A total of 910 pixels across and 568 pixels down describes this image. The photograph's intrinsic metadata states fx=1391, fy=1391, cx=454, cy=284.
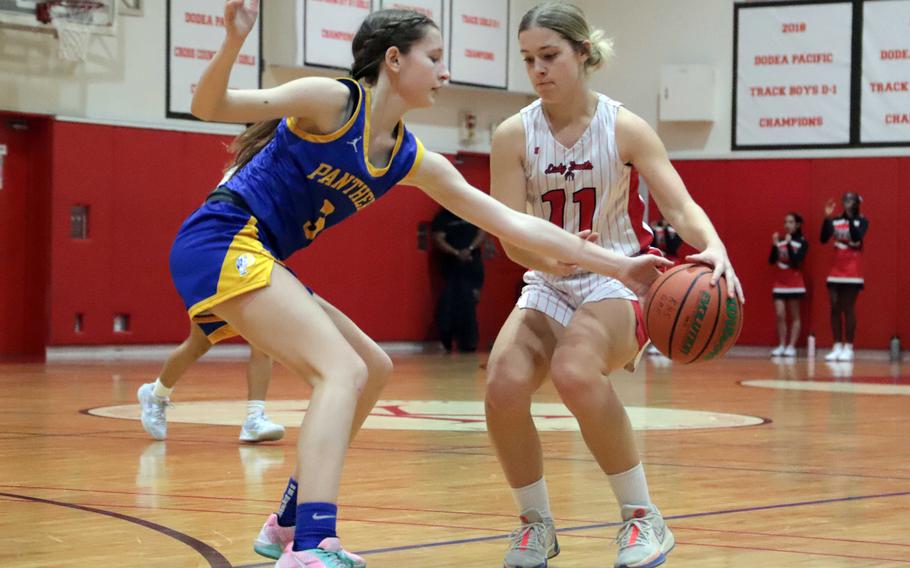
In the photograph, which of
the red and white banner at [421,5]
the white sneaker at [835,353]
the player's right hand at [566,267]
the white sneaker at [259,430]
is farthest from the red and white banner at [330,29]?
the player's right hand at [566,267]

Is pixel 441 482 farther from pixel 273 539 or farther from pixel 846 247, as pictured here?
pixel 846 247

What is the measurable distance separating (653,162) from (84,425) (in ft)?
15.4

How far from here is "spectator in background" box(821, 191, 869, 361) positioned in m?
17.1

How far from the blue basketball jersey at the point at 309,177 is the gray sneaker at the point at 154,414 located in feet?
11.3

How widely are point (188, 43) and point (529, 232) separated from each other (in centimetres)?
1218

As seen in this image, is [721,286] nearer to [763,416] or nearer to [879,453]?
[879,453]

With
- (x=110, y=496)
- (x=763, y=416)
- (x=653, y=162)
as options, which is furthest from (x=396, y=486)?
(x=763, y=416)

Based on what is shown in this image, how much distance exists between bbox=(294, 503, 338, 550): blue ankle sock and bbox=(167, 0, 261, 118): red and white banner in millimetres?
12316

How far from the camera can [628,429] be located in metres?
4.12

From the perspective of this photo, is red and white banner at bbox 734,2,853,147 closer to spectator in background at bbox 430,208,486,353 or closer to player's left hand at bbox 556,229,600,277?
spectator in background at bbox 430,208,486,353

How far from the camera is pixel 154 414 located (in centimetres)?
713

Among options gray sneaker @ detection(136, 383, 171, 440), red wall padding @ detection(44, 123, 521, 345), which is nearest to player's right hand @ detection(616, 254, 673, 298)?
gray sneaker @ detection(136, 383, 171, 440)

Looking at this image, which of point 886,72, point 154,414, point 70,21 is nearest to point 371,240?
point 70,21

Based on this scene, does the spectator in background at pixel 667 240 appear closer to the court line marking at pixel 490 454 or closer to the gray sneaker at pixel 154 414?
the court line marking at pixel 490 454
